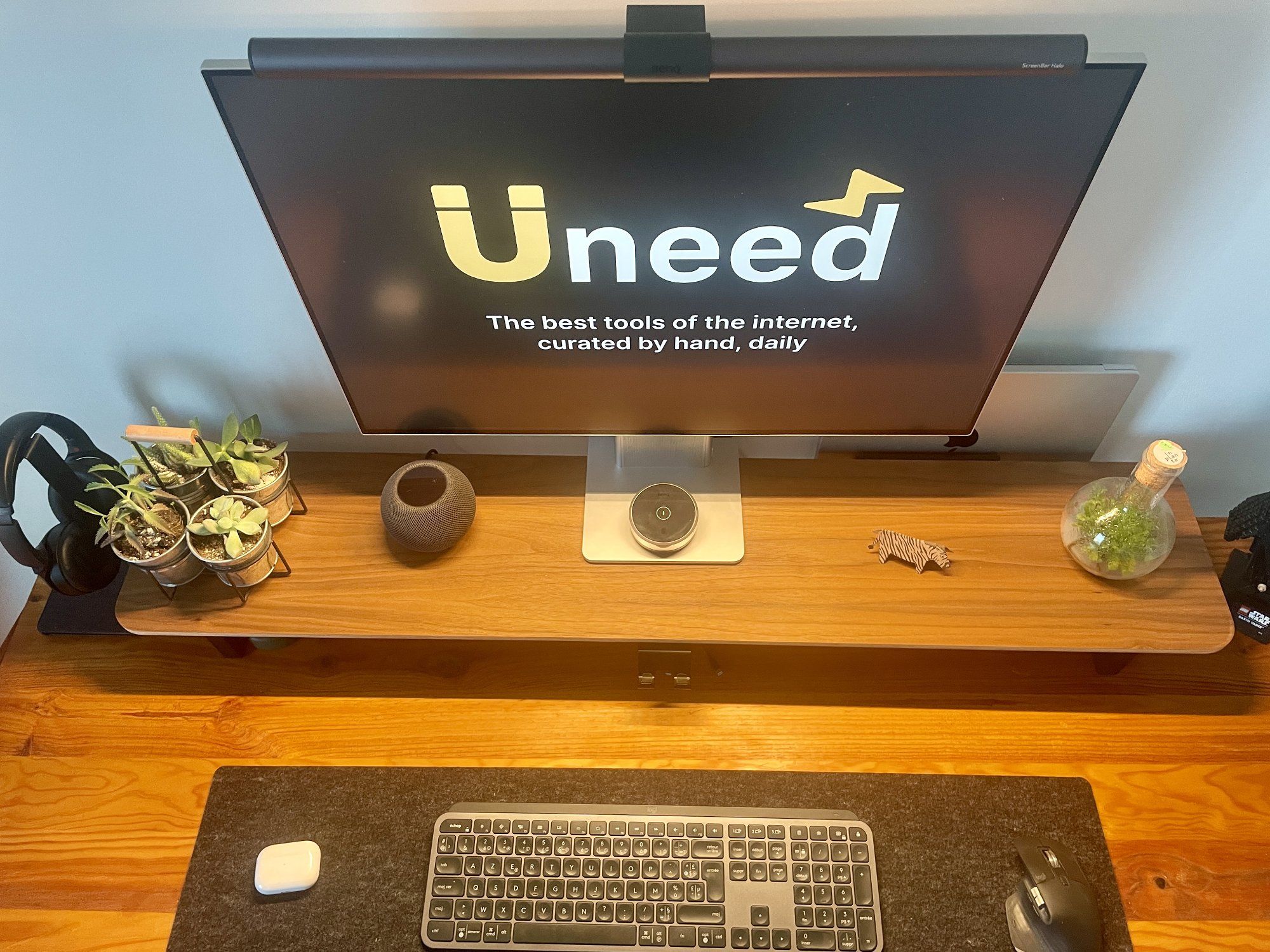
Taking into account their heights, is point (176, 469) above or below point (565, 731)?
above

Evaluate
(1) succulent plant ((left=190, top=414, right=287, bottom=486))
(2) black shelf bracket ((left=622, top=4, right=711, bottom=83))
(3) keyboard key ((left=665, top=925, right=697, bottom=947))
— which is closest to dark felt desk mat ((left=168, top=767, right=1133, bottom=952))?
(3) keyboard key ((left=665, top=925, right=697, bottom=947))

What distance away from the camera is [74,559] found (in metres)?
0.89

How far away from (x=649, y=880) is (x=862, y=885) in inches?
8.2

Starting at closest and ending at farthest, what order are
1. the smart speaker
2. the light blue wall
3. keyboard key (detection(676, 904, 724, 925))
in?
the light blue wall < keyboard key (detection(676, 904, 724, 925)) < the smart speaker

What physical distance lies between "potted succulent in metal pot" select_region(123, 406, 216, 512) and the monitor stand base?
42cm

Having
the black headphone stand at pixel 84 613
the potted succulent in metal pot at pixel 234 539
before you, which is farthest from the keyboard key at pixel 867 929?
the black headphone stand at pixel 84 613

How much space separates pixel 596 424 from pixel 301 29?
0.44m

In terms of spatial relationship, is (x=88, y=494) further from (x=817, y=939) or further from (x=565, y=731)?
(x=817, y=939)

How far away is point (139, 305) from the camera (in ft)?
2.92

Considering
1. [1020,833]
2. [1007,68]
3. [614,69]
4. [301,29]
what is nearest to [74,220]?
[301,29]

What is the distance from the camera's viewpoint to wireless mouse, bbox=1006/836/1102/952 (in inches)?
29.0

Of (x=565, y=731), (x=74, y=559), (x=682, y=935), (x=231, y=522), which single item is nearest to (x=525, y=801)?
(x=565, y=731)

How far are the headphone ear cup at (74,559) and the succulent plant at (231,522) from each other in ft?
0.59

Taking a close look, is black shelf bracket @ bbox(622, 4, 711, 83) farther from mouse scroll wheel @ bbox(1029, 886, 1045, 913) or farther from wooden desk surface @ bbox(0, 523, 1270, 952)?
mouse scroll wheel @ bbox(1029, 886, 1045, 913)
